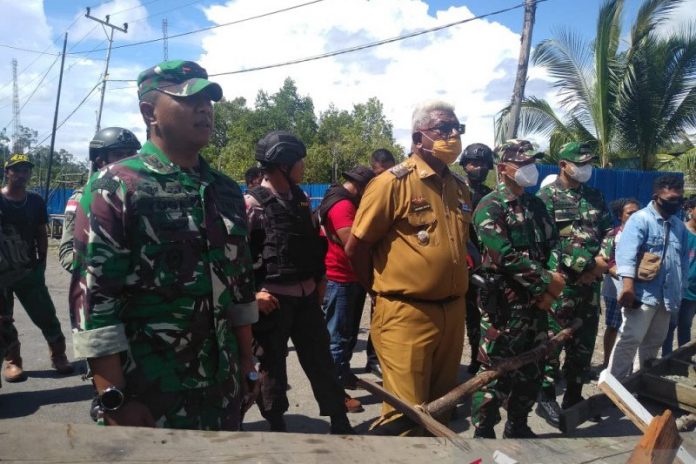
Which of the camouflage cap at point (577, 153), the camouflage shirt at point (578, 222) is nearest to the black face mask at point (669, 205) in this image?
the camouflage shirt at point (578, 222)

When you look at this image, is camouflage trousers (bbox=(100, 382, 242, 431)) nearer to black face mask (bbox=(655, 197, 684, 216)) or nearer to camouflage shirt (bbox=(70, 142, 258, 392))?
camouflage shirt (bbox=(70, 142, 258, 392))

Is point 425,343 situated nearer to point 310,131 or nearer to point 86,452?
point 86,452

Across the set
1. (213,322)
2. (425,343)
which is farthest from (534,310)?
(213,322)

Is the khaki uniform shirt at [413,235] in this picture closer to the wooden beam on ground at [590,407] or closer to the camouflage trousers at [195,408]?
the camouflage trousers at [195,408]

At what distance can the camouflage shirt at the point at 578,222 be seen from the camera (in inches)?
150

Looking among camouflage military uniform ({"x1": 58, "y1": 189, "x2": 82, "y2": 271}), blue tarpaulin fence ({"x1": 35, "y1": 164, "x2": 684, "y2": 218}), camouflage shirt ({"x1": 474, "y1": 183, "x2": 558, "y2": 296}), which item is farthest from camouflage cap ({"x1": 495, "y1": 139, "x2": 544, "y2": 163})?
blue tarpaulin fence ({"x1": 35, "y1": 164, "x2": 684, "y2": 218})

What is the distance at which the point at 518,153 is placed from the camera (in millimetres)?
3383

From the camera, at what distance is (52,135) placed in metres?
24.4

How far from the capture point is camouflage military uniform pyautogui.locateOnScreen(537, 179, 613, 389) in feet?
12.7

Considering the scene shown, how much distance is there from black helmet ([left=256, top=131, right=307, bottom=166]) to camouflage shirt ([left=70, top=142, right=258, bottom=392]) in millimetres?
1314

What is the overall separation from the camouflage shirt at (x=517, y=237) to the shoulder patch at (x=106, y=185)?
7.12 feet

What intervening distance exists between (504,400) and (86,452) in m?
2.74

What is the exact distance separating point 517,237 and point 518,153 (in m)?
0.56

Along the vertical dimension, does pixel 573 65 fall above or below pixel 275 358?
above
